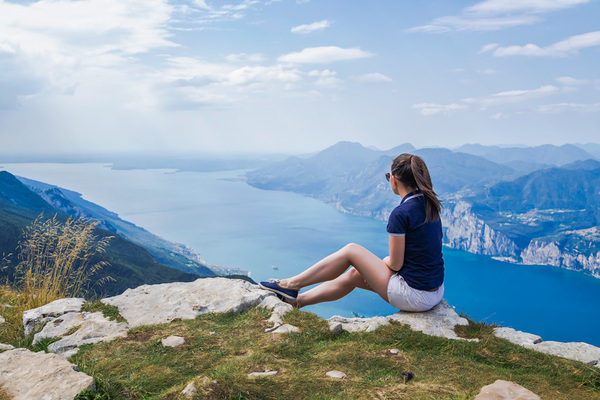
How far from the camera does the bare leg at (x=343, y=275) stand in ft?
14.2

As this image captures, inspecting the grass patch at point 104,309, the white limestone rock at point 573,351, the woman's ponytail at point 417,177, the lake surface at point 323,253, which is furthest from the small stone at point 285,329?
the lake surface at point 323,253

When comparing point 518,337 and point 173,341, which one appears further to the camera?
point 518,337

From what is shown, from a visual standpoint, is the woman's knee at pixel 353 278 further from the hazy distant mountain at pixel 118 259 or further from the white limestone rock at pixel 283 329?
the hazy distant mountain at pixel 118 259

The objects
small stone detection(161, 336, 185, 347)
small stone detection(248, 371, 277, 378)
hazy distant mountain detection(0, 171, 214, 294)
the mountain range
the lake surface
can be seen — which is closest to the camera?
small stone detection(248, 371, 277, 378)

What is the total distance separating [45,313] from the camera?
16.5ft

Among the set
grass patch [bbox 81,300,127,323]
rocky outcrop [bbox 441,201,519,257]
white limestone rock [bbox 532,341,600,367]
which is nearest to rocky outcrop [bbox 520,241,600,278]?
rocky outcrop [bbox 441,201,519,257]

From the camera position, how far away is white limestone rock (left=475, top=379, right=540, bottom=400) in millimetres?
2520

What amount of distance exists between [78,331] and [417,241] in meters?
3.93

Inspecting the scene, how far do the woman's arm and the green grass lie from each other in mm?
624

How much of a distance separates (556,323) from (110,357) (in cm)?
7761

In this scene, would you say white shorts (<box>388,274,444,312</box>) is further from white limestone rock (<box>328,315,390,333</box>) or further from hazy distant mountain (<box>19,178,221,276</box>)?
hazy distant mountain (<box>19,178,221,276</box>)

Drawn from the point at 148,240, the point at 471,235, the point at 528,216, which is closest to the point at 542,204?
the point at 528,216

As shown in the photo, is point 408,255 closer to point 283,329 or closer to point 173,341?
point 283,329

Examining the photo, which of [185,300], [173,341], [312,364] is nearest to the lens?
[312,364]
